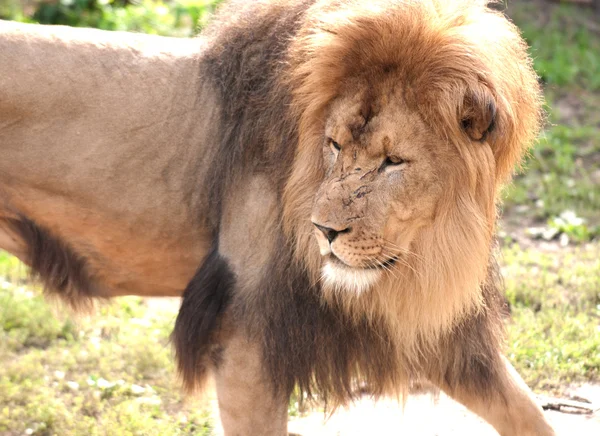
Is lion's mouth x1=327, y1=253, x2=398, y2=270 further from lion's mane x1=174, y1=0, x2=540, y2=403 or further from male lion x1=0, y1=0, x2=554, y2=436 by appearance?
lion's mane x1=174, y1=0, x2=540, y2=403

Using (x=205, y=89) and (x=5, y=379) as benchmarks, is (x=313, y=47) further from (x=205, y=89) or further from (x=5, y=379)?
(x=5, y=379)

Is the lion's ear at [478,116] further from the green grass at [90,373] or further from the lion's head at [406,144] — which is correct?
the green grass at [90,373]

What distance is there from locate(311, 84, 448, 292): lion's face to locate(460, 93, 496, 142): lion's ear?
89 millimetres

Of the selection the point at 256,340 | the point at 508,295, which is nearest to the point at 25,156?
the point at 256,340

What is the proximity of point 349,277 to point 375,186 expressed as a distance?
291mm

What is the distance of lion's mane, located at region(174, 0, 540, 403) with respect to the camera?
279 cm

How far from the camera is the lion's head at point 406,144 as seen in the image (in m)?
2.74

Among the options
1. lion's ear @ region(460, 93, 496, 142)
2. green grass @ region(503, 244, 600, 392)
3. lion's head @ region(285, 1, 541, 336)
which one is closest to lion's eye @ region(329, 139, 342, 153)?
lion's head @ region(285, 1, 541, 336)

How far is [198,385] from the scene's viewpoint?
11.0 feet

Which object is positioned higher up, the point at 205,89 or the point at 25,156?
the point at 205,89

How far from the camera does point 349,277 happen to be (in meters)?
2.82

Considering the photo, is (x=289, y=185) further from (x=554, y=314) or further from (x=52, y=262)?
(x=554, y=314)

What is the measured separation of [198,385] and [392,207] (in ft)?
3.46

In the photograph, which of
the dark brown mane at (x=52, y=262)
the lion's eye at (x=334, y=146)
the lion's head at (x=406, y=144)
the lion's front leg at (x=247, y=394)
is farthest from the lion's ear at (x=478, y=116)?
the dark brown mane at (x=52, y=262)
